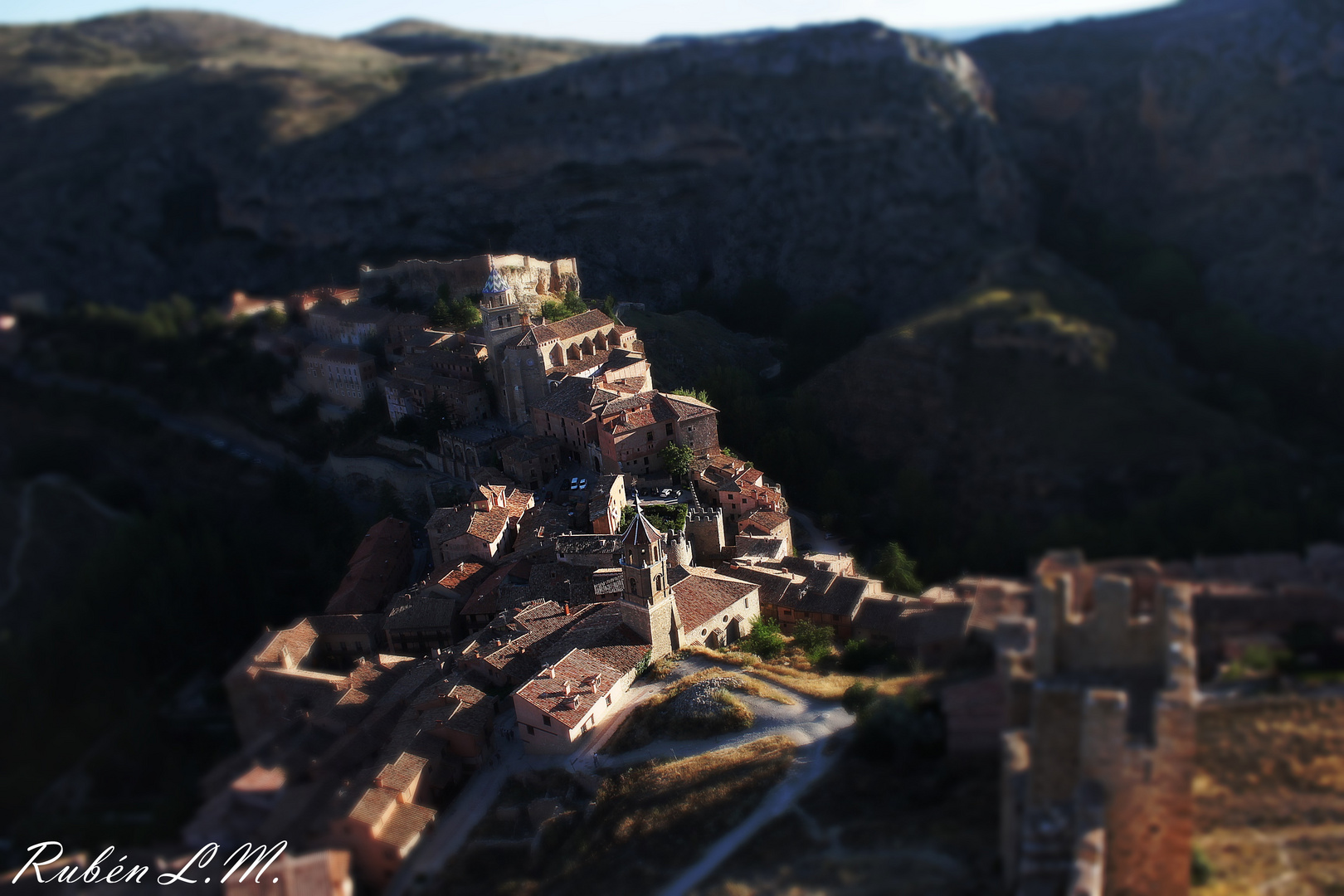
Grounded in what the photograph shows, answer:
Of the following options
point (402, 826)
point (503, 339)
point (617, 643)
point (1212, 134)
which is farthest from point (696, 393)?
point (402, 826)

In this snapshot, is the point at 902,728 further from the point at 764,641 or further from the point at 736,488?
the point at 736,488

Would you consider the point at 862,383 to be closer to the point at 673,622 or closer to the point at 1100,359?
the point at 1100,359

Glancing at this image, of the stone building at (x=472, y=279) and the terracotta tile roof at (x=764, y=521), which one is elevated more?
the stone building at (x=472, y=279)

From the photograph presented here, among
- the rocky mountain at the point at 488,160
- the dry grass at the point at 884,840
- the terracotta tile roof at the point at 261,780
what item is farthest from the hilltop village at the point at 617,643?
the rocky mountain at the point at 488,160

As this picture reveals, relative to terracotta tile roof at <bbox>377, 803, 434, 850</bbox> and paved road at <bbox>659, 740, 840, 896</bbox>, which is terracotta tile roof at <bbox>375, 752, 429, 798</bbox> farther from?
paved road at <bbox>659, 740, 840, 896</bbox>

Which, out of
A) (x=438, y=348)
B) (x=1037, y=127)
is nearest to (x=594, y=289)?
(x=438, y=348)

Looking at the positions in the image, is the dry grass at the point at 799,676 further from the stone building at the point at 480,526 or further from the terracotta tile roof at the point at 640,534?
the stone building at the point at 480,526
